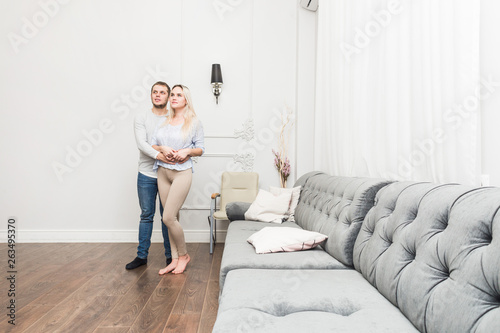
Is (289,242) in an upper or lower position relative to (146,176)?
lower

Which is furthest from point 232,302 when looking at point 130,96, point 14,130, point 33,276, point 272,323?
point 14,130

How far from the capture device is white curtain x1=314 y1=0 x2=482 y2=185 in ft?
4.58

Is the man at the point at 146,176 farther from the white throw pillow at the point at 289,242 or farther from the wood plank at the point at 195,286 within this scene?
the white throw pillow at the point at 289,242

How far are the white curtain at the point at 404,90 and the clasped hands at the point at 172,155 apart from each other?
1.24 m

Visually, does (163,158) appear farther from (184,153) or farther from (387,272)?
(387,272)

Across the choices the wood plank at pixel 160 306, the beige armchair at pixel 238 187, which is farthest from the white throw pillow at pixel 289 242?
the beige armchair at pixel 238 187

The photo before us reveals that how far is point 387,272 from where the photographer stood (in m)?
1.31

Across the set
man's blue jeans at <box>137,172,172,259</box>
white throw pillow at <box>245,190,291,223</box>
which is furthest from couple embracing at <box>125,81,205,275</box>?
white throw pillow at <box>245,190,291,223</box>

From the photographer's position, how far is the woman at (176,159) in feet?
9.62

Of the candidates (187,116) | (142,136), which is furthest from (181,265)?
(187,116)

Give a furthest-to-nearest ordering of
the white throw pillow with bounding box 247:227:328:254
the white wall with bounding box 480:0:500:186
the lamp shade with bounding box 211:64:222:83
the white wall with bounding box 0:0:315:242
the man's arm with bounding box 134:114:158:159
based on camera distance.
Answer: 1. the white wall with bounding box 0:0:315:242
2. the lamp shade with bounding box 211:64:222:83
3. the man's arm with bounding box 134:114:158:159
4. the white throw pillow with bounding box 247:227:328:254
5. the white wall with bounding box 480:0:500:186

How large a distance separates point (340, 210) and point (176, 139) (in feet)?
5.12

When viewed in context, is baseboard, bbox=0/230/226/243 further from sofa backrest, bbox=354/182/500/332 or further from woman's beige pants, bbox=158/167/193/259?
sofa backrest, bbox=354/182/500/332

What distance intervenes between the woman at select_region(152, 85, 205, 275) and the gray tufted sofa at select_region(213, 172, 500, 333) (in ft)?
3.76
